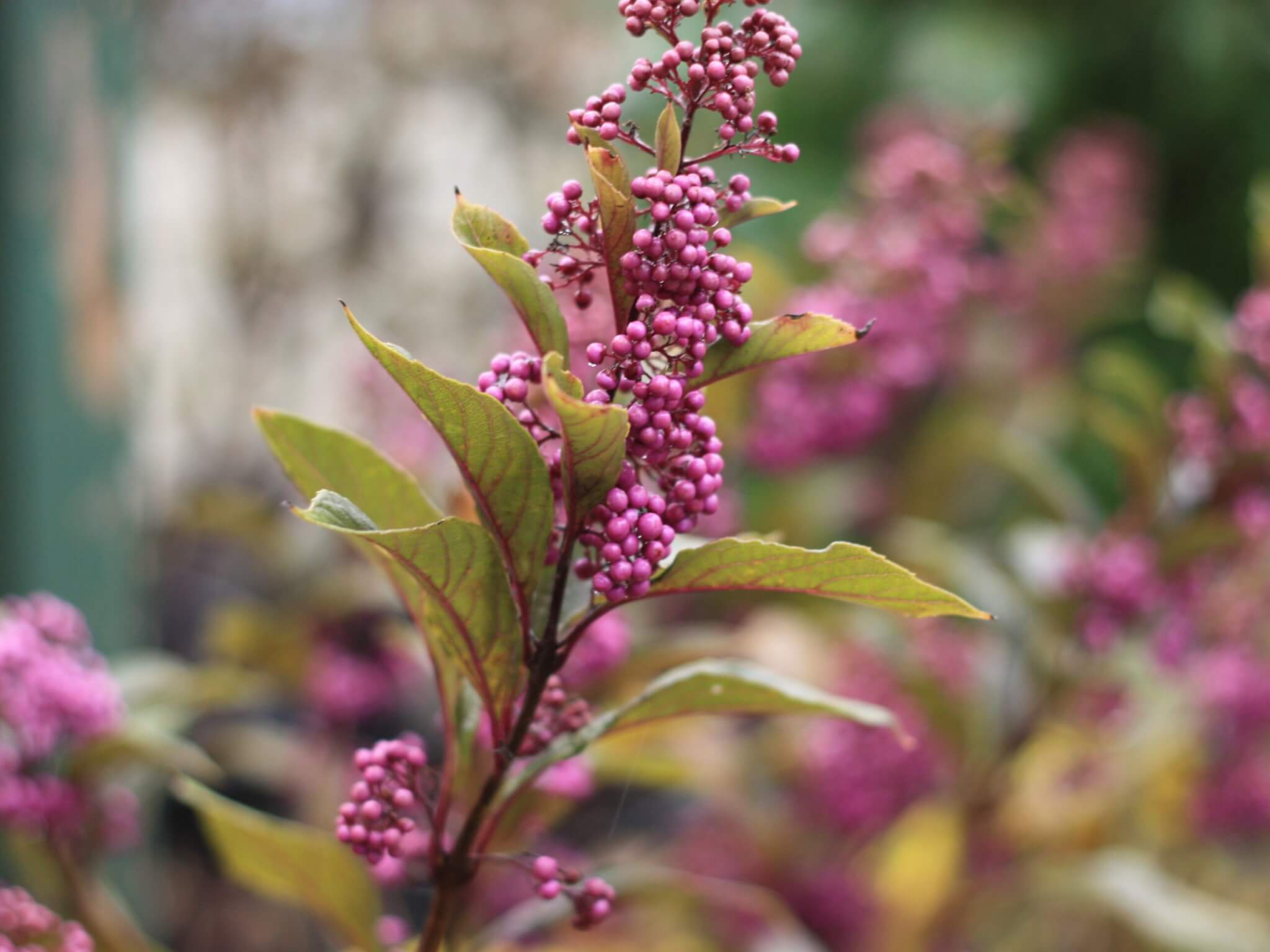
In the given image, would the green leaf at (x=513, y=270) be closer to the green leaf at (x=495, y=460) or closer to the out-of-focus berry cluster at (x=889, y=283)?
the green leaf at (x=495, y=460)

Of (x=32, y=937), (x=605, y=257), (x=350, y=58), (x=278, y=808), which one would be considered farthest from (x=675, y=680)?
(x=350, y=58)

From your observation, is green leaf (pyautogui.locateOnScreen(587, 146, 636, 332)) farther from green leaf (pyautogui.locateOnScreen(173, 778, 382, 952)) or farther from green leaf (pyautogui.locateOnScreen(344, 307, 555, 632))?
green leaf (pyautogui.locateOnScreen(173, 778, 382, 952))

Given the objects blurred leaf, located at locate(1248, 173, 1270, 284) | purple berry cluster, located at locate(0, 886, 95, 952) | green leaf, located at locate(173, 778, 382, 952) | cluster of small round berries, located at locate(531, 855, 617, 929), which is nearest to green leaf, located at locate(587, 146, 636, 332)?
cluster of small round berries, located at locate(531, 855, 617, 929)

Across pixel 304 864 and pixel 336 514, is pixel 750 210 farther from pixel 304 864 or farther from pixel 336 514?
pixel 304 864

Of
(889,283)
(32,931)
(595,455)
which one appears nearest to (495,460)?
(595,455)

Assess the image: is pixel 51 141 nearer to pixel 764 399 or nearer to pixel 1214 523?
pixel 764 399

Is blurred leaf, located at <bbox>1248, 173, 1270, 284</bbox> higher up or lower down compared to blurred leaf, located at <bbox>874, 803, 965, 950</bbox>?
higher up

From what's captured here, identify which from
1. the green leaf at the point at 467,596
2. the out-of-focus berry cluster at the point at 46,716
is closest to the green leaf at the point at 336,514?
the green leaf at the point at 467,596
